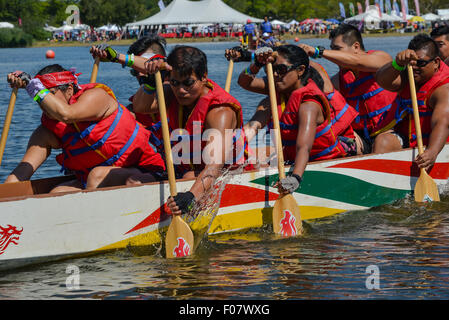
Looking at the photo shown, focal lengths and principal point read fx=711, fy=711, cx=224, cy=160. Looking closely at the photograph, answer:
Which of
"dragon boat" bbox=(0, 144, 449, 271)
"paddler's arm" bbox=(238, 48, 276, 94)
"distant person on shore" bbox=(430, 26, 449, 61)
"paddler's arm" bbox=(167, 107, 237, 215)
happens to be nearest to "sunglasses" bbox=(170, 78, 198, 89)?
"paddler's arm" bbox=(167, 107, 237, 215)

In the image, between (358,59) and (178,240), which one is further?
(358,59)

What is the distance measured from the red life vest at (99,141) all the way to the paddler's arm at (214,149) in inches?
27.5

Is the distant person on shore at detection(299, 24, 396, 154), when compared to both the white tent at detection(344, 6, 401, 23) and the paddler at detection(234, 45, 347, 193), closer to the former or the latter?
the paddler at detection(234, 45, 347, 193)

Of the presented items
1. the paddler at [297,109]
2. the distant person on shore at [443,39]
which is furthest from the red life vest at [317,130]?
the distant person on shore at [443,39]

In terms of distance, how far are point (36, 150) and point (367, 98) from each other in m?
3.94

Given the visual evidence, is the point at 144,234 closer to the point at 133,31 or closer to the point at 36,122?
the point at 36,122

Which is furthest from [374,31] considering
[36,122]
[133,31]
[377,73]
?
[377,73]

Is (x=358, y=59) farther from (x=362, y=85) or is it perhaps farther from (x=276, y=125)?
(x=276, y=125)

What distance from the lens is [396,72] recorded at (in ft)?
25.5

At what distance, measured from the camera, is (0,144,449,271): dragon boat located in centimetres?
562

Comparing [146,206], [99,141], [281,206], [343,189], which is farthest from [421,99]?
[99,141]

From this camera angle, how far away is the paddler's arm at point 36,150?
20.9 feet

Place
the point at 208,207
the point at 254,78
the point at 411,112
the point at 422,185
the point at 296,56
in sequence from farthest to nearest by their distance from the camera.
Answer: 1. the point at 411,112
2. the point at 422,185
3. the point at 254,78
4. the point at 296,56
5. the point at 208,207

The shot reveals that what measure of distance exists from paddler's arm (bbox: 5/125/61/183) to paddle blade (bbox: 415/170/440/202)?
3997 mm
